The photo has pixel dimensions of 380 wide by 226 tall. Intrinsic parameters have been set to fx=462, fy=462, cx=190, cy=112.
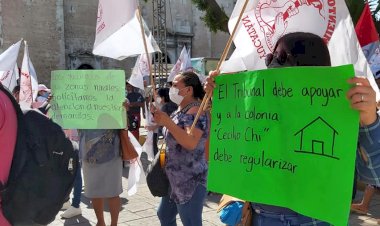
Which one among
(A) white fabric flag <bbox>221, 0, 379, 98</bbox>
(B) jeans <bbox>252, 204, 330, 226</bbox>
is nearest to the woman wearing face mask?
(A) white fabric flag <bbox>221, 0, 379, 98</bbox>

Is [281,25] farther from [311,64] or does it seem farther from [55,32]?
[55,32]

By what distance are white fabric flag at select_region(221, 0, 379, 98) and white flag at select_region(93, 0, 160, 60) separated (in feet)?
4.20

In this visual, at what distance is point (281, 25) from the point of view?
2586 millimetres

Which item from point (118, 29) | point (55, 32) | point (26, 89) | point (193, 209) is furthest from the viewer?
point (55, 32)

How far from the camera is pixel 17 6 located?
26312 millimetres

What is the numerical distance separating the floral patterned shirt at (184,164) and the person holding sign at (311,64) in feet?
4.25

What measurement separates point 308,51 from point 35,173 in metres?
1.22

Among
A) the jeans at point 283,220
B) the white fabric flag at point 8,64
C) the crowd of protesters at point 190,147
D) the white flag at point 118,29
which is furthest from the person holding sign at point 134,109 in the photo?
the jeans at point 283,220

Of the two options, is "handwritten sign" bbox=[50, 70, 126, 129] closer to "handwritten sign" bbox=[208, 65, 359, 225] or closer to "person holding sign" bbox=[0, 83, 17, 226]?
"handwritten sign" bbox=[208, 65, 359, 225]

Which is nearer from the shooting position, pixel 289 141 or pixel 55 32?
pixel 289 141

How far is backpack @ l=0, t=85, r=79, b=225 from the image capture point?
183cm

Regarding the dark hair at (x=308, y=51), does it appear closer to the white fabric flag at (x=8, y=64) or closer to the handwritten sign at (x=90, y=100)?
Answer: the handwritten sign at (x=90, y=100)

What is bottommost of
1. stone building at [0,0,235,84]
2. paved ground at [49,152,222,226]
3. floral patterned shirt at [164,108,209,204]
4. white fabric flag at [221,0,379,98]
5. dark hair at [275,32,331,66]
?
paved ground at [49,152,222,226]

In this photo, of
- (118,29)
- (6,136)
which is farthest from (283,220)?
(118,29)
